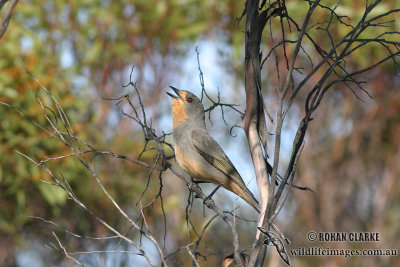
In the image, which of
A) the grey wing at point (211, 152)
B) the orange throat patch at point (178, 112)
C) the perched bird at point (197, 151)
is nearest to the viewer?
the perched bird at point (197, 151)

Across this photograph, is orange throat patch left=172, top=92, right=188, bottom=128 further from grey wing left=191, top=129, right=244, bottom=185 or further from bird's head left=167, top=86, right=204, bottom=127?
grey wing left=191, top=129, right=244, bottom=185

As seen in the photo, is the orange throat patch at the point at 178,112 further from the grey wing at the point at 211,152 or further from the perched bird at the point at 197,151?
the grey wing at the point at 211,152

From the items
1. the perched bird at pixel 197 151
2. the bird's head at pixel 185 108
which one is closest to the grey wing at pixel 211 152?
the perched bird at pixel 197 151

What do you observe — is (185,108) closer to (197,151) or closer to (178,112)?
(178,112)

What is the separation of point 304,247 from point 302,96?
2420 mm

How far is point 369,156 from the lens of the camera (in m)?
8.36

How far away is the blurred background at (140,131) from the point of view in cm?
583

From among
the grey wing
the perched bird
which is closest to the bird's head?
the perched bird

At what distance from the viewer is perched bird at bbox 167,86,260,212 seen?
16.6 feet

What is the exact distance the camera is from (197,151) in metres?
5.38

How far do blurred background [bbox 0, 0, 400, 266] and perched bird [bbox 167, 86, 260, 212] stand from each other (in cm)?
30

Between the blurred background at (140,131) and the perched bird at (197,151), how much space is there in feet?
0.99

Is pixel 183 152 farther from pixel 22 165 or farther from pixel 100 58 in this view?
pixel 100 58

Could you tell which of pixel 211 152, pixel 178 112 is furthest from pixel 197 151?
pixel 178 112
